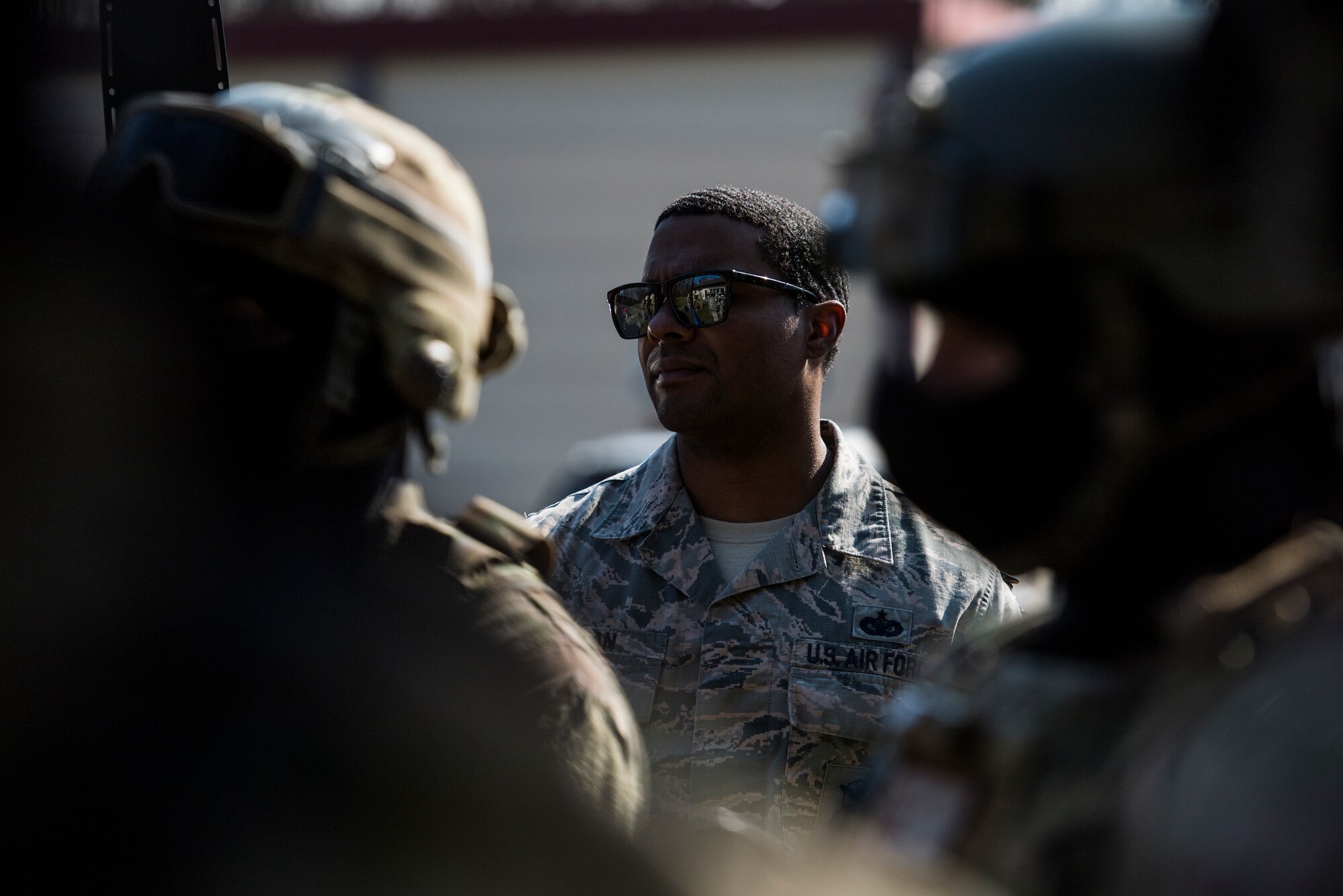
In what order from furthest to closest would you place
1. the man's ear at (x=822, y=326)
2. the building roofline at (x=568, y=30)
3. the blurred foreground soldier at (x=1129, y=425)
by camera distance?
the building roofline at (x=568, y=30) → the man's ear at (x=822, y=326) → the blurred foreground soldier at (x=1129, y=425)

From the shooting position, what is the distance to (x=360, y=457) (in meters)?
1.87

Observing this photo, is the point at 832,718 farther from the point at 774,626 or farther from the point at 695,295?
the point at 695,295

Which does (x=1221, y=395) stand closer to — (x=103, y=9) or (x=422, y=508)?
(x=422, y=508)

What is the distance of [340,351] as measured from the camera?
182 centimetres

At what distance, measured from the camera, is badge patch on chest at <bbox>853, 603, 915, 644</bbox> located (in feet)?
11.1

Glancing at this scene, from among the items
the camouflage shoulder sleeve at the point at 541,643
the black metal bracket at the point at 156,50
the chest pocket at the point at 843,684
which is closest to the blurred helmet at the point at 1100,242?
the camouflage shoulder sleeve at the point at 541,643

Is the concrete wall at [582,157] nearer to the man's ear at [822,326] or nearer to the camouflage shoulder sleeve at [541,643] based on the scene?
the man's ear at [822,326]

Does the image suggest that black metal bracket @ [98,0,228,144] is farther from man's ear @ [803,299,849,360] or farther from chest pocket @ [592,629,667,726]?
man's ear @ [803,299,849,360]

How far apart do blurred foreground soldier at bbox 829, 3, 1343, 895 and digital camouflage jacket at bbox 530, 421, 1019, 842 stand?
4.75 feet

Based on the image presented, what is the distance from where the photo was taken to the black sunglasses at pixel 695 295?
3.71 metres

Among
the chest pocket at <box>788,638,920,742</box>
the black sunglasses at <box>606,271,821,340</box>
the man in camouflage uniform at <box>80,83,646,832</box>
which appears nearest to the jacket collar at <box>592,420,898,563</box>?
the chest pocket at <box>788,638,920,742</box>

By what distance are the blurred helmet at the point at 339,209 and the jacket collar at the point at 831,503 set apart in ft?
5.95

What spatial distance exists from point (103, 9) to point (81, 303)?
1.19 meters

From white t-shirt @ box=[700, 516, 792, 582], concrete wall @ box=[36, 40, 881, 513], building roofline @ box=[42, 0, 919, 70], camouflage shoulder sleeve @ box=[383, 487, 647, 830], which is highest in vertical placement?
camouflage shoulder sleeve @ box=[383, 487, 647, 830]
